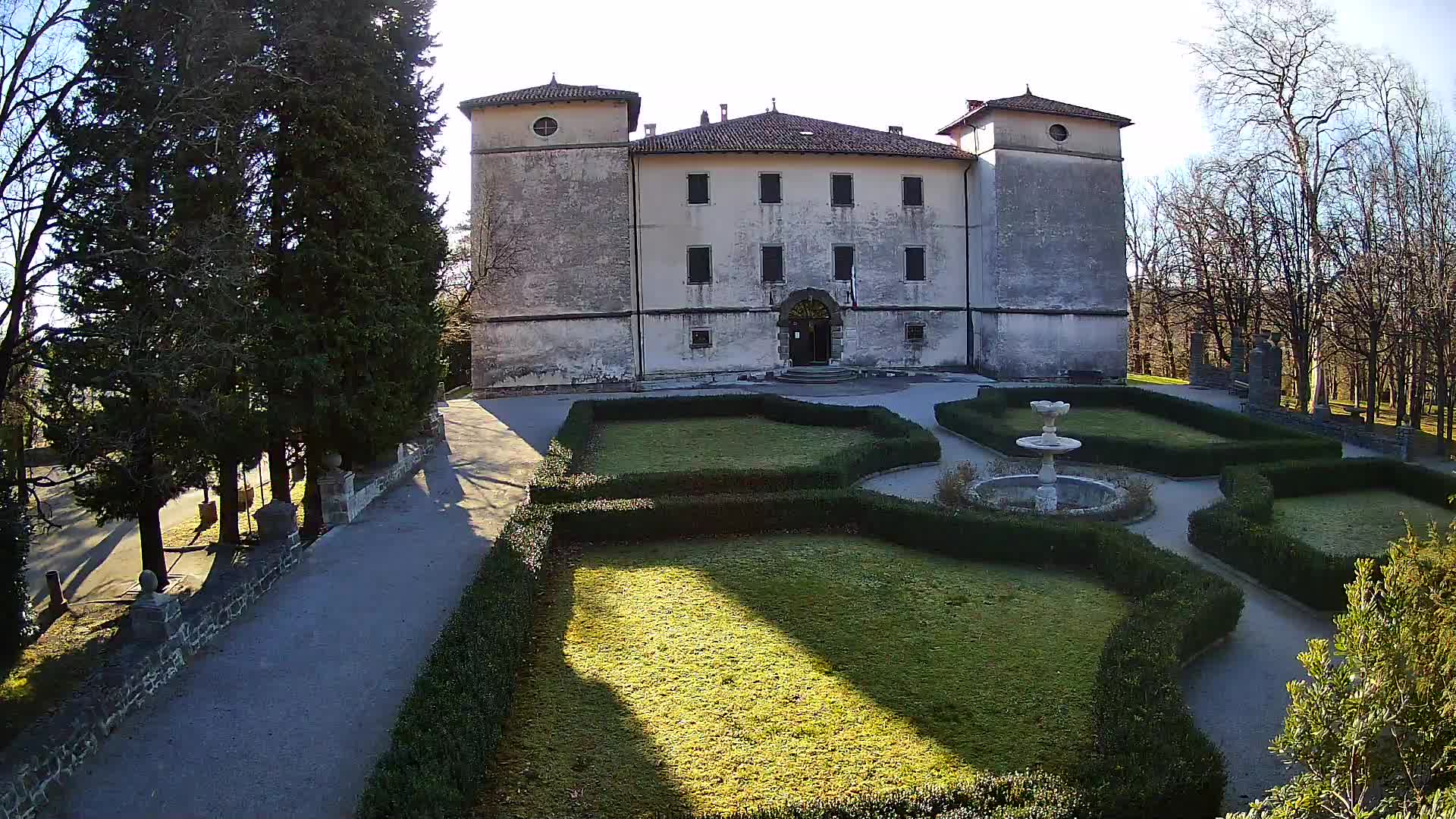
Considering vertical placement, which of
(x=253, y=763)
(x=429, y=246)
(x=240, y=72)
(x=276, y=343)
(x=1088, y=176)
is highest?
(x=1088, y=176)

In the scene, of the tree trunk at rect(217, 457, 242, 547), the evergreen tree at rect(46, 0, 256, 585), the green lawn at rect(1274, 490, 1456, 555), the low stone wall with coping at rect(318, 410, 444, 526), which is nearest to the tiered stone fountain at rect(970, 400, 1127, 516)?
the green lawn at rect(1274, 490, 1456, 555)

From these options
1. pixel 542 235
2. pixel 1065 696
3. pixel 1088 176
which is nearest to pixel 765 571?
pixel 1065 696

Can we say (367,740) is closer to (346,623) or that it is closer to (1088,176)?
(346,623)

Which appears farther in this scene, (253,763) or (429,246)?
(429,246)

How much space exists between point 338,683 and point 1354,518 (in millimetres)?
14395

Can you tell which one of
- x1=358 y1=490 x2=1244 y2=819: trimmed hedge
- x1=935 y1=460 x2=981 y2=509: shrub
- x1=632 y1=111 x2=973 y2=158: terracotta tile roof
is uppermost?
x1=632 y1=111 x2=973 y2=158: terracotta tile roof

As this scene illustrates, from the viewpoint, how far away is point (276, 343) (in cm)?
1300

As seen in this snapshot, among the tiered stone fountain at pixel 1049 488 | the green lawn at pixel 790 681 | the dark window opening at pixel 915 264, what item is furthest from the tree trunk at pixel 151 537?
the dark window opening at pixel 915 264

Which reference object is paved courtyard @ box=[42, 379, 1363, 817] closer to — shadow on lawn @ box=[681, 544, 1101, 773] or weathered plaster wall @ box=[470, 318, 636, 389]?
shadow on lawn @ box=[681, 544, 1101, 773]

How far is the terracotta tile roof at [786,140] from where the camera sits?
30906 millimetres

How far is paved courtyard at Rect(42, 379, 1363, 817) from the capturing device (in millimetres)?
6520

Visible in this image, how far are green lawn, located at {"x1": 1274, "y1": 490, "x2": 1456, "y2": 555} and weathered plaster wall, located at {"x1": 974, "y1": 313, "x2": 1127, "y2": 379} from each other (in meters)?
16.7

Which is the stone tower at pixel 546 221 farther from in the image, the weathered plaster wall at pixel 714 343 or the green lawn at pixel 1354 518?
the green lawn at pixel 1354 518

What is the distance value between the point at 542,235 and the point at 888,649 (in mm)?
23718
